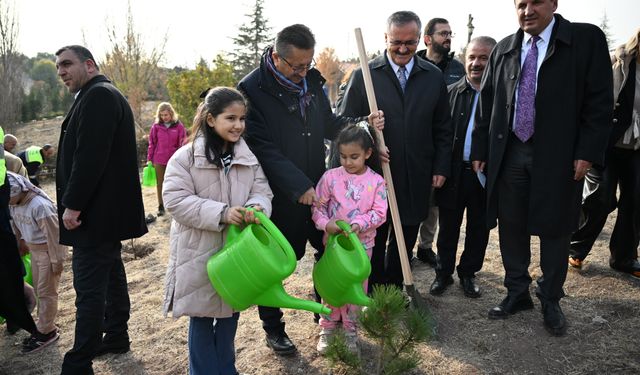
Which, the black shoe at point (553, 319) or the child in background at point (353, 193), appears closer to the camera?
the child in background at point (353, 193)

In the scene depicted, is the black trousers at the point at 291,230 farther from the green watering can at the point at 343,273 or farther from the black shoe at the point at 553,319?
the black shoe at the point at 553,319

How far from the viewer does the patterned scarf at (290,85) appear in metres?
2.64

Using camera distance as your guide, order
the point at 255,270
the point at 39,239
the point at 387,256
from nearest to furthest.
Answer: the point at 255,270
the point at 39,239
the point at 387,256

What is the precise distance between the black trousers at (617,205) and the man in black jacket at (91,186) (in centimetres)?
355

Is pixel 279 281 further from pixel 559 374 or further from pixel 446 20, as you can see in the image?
pixel 446 20

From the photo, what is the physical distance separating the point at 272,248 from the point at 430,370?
129cm

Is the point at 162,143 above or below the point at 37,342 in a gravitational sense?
above

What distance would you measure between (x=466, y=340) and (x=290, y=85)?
1919 millimetres

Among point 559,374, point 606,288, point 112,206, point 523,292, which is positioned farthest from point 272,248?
point 606,288

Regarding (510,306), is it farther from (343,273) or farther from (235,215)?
(235,215)

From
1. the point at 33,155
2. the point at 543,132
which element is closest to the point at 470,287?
the point at 543,132

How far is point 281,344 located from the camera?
9.40 ft

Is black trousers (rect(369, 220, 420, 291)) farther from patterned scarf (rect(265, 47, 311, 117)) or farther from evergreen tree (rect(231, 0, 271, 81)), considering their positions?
evergreen tree (rect(231, 0, 271, 81))

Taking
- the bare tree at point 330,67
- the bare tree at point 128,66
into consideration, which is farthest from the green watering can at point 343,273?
the bare tree at point 330,67
